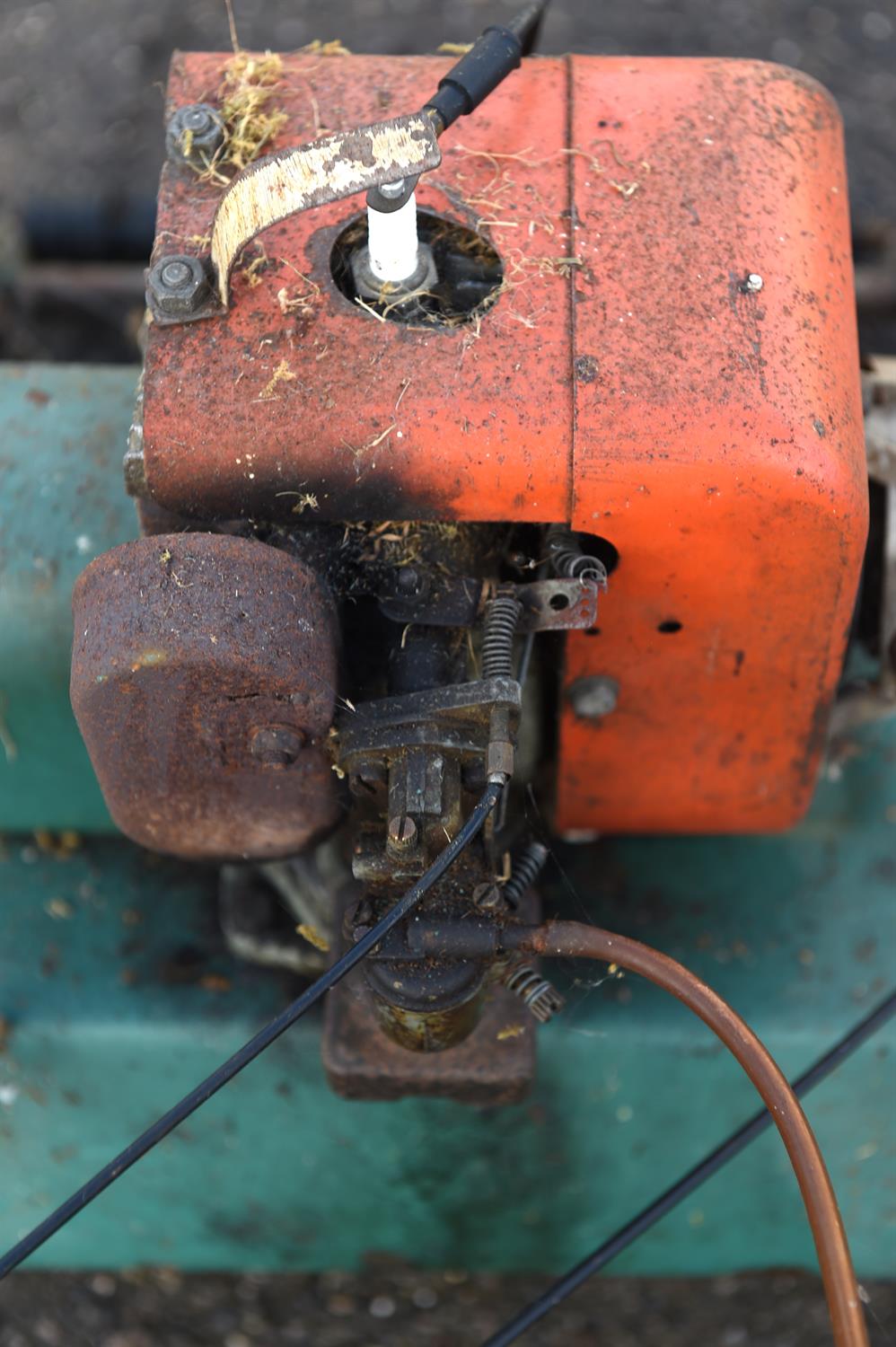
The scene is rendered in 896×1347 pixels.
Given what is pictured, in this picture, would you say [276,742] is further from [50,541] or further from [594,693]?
[50,541]

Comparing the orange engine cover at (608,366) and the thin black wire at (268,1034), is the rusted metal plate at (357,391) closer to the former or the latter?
the orange engine cover at (608,366)

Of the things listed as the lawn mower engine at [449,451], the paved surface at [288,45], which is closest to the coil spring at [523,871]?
the lawn mower engine at [449,451]

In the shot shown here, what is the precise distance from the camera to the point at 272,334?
1.37 m

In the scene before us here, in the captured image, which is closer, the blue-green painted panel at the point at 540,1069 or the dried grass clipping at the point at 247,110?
the dried grass clipping at the point at 247,110

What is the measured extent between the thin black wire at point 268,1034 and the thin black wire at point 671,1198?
453 millimetres

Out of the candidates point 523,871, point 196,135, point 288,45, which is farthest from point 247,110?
point 288,45

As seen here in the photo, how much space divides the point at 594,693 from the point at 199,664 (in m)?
0.51

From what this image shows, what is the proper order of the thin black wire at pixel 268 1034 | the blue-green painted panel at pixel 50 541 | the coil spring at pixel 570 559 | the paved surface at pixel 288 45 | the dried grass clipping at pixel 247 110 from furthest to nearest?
the paved surface at pixel 288 45
the blue-green painted panel at pixel 50 541
the dried grass clipping at pixel 247 110
the coil spring at pixel 570 559
the thin black wire at pixel 268 1034

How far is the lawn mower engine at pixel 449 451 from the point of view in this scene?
1.29 metres

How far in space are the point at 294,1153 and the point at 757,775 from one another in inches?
33.8

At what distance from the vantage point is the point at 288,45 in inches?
148

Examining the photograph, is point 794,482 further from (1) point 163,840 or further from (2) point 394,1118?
(2) point 394,1118

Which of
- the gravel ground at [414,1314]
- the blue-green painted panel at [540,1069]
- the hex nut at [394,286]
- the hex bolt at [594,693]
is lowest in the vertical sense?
the gravel ground at [414,1314]

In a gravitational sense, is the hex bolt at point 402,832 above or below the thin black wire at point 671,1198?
above
